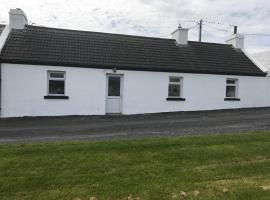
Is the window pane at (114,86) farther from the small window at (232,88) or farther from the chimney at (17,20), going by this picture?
the small window at (232,88)

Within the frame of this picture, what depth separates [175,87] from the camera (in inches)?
803

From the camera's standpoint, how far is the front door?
18.8m

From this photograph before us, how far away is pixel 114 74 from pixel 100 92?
1255 mm

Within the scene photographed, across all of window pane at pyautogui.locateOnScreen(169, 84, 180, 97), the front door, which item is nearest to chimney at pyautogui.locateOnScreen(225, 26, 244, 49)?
window pane at pyautogui.locateOnScreen(169, 84, 180, 97)

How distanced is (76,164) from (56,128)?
619 cm

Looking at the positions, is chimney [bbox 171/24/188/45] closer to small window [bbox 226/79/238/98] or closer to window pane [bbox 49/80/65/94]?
small window [bbox 226/79/238/98]

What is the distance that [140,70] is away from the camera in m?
19.2

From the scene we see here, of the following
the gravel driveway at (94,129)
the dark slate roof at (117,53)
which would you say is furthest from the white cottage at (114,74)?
the gravel driveway at (94,129)

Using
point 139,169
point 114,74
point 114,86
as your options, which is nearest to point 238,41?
point 114,74

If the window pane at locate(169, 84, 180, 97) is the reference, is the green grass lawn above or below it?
below

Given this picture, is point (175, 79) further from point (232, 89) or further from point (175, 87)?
point (232, 89)

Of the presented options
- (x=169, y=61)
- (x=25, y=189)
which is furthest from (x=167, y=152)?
(x=169, y=61)

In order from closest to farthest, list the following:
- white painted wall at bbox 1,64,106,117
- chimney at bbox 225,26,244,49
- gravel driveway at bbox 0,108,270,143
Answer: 1. gravel driveway at bbox 0,108,270,143
2. white painted wall at bbox 1,64,106,117
3. chimney at bbox 225,26,244,49

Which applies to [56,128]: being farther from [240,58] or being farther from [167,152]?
[240,58]
